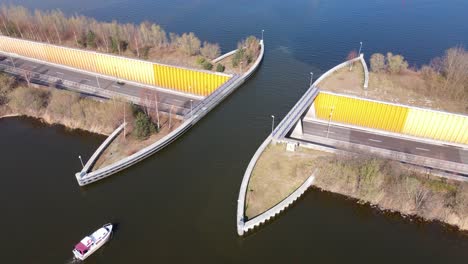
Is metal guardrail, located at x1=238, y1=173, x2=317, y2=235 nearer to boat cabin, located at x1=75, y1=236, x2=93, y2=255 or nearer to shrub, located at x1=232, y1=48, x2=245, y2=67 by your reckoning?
boat cabin, located at x1=75, y1=236, x2=93, y2=255

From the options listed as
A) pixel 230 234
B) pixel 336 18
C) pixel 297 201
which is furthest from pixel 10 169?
pixel 336 18

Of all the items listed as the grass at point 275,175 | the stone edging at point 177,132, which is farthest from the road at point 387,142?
the stone edging at point 177,132

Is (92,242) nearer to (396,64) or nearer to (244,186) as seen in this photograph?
(244,186)

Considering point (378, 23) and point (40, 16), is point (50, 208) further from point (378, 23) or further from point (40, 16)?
point (378, 23)

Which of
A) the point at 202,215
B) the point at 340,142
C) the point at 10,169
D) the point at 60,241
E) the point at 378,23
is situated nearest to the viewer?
the point at 60,241

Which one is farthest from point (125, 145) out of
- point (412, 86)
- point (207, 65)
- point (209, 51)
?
point (412, 86)

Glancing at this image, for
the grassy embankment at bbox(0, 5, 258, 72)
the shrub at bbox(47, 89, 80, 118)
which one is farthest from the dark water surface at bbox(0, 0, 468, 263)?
the grassy embankment at bbox(0, 5, 258, 72)

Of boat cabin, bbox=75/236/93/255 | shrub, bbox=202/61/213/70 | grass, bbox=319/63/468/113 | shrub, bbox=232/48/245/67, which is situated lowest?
boat cabin, bbox=75/236/93/255
